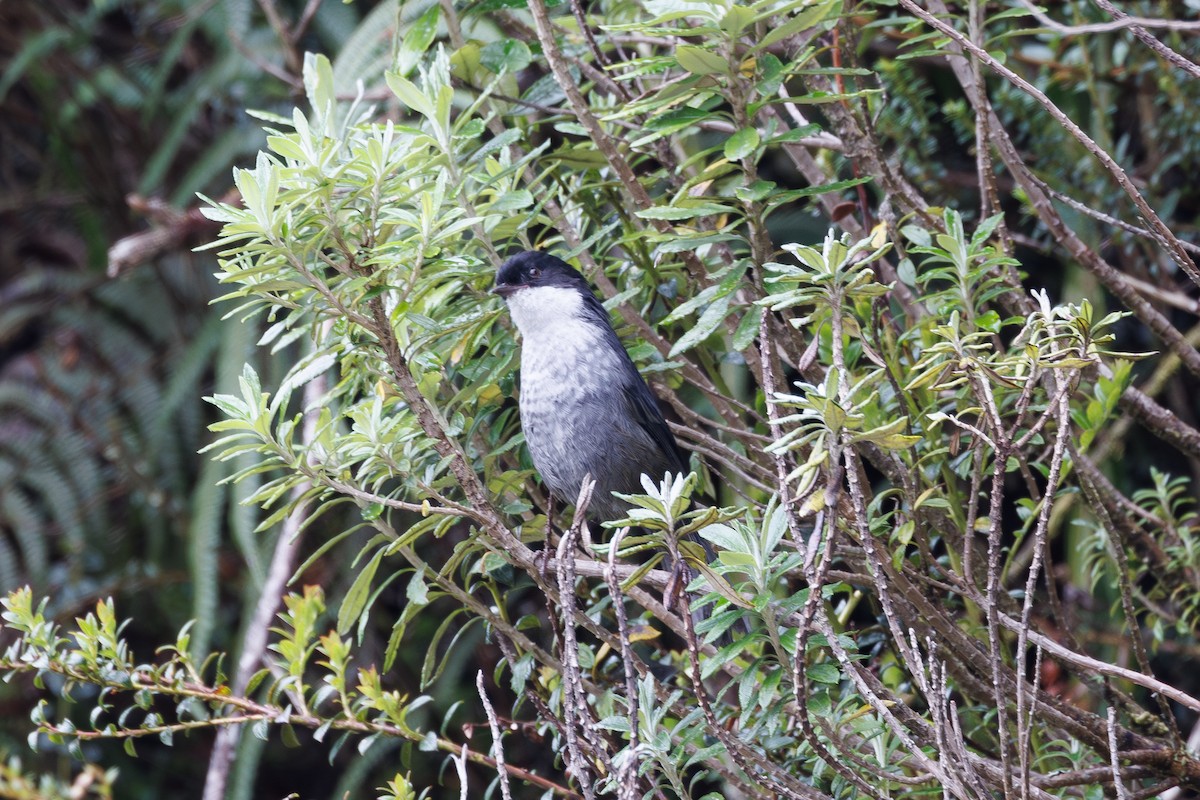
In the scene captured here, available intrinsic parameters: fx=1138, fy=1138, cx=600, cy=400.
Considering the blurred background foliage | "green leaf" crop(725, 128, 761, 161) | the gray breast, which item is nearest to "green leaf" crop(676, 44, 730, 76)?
"green leaf" crop(725, 128, 761, 161)

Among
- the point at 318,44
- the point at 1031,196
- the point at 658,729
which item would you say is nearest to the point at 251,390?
the point at 658,729

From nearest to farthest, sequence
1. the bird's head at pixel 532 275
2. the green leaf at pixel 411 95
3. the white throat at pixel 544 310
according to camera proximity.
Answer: the green leaf at pixel 411 95 → the bird's head at pixel 532 275 → the white throat at pixel 544 310

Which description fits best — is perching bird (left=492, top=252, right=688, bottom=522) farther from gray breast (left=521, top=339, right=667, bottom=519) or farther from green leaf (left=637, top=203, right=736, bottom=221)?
green leaf (left=637, top=203, right=736, bottom=221)

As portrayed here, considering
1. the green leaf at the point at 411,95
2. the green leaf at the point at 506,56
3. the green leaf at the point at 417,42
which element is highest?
the green leaf at the point at 417,42

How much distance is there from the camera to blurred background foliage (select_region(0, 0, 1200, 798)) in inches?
135

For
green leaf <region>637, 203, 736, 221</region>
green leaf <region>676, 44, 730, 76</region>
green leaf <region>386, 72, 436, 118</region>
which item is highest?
green leaf <region>386, 72, 436, 118</region>

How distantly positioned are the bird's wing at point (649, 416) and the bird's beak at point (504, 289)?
0.35 metres

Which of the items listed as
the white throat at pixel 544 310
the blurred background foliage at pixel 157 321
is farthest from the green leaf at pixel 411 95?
the blurred background foliage at pixel 157 321

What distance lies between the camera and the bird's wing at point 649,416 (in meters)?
2.32

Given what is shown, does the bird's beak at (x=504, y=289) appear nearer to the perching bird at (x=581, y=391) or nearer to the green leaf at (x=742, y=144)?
the perching bird at (x=581, y=391)

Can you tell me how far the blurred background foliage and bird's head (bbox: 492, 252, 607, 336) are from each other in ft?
3.52

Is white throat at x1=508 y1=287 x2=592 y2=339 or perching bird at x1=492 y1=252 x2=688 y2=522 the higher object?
white throat at x1=508 y1=287 x2=592 y2=339

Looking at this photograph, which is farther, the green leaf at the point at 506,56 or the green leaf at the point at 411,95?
the green leaf at the point at 506,56

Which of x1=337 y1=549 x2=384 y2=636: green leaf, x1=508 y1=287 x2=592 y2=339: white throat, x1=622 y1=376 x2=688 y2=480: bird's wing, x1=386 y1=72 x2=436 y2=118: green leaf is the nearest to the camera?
x1=386 y1=72 x2=436 y2=118: green leaf
